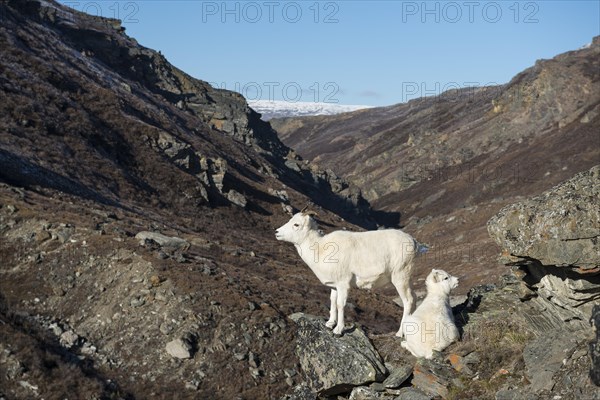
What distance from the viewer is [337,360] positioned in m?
14.0

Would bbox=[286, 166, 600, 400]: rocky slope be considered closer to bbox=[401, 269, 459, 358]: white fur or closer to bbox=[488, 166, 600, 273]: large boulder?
bbox=[488, 166, 600, 273]: large boulder

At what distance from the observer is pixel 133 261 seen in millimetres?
22484

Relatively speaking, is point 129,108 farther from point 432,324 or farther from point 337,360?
point 432,324

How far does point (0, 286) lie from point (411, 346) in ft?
47.6

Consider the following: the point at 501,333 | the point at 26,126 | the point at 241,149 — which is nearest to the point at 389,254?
the point at 501,333

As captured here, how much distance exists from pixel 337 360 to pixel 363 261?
95.4 inches

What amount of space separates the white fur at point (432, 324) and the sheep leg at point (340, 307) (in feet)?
5.07

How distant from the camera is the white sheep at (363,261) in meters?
14.5

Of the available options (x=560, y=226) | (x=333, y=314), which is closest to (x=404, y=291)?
A: (x=333, y=314)

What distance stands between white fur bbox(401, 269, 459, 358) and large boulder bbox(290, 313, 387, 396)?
38.0 inches

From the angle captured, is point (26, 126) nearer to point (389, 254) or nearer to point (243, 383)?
point (243, 383)

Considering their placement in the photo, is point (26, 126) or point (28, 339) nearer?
point (28, 339)

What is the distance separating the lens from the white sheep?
14.5 m

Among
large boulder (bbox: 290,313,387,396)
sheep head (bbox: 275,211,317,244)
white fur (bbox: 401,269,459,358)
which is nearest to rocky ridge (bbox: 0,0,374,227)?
sheep head (bbox: 275,211,317,244)
